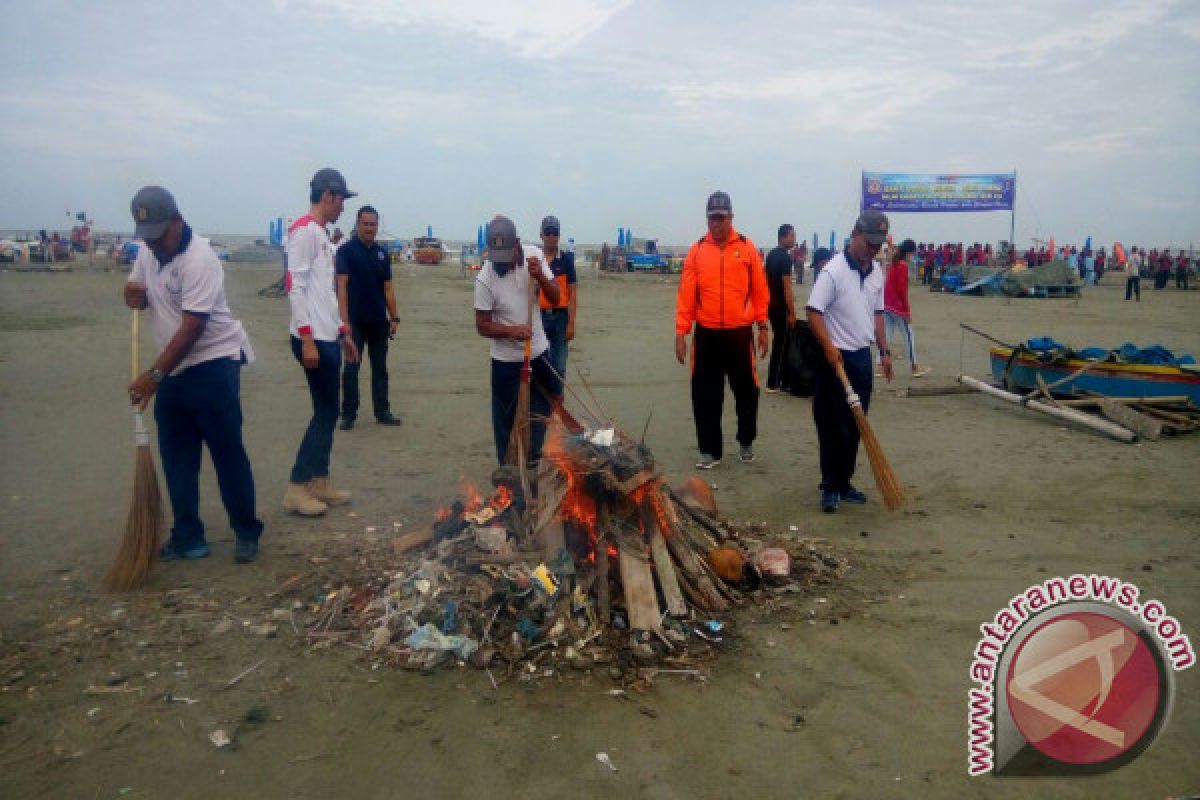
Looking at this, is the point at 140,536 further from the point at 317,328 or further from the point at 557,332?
the point at 557,332

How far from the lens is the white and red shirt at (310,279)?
5340 mm

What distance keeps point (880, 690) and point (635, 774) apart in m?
1.23

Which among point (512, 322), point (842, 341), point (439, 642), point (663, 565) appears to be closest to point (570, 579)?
point (663, 565)

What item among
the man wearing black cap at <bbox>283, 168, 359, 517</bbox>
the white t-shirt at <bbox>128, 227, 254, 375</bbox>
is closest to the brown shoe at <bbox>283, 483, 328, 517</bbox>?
the man wearing black cap at <bbox>283, 168, 359, 517</bbox>

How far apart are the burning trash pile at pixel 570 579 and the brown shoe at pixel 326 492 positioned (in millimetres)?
1257

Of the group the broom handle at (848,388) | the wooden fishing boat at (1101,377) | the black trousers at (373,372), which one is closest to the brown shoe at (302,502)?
the black trousers at (373,372)

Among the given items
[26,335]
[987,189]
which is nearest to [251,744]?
[26,335]

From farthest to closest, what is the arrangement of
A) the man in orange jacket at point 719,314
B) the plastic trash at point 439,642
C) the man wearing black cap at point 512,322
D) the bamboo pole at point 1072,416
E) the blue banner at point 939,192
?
the blue banner at point 939,192 → the bamboo pole at point 1072,416 → the man in orange jacket at point 719,314 → the man wearing black cap at point 512,322 → the plastic trash at point 439,642

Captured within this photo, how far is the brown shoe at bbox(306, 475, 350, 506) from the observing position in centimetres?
575

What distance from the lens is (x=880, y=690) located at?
347cm

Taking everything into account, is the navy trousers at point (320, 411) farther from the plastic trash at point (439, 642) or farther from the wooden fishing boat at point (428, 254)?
the wooden fishing boat at point (428, 254)

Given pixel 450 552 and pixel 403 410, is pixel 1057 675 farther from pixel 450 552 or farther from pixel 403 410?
pixel 403 410

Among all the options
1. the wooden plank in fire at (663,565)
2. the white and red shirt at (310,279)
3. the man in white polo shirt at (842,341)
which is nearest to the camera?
the wooden plank in fire at (663,565)

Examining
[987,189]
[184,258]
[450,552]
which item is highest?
[987,189]
